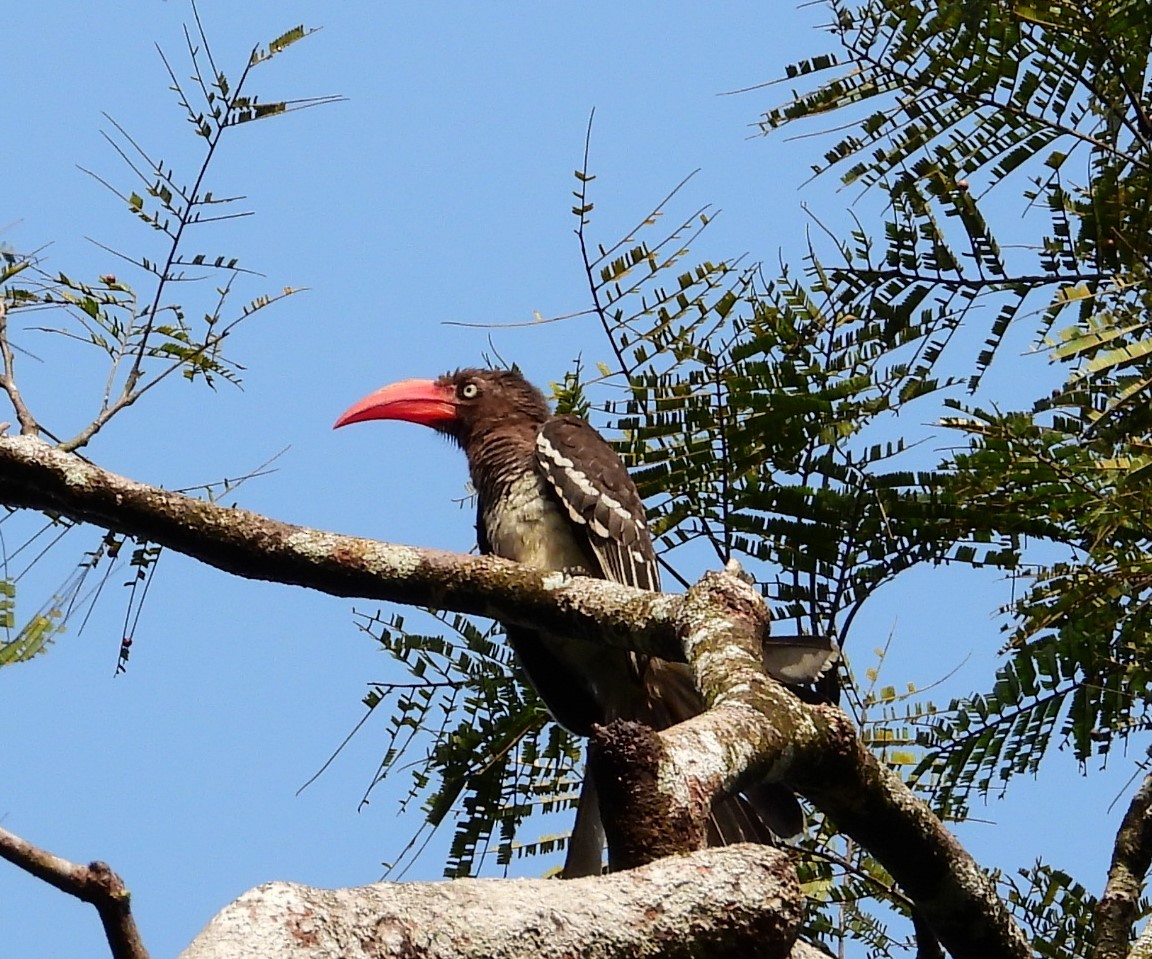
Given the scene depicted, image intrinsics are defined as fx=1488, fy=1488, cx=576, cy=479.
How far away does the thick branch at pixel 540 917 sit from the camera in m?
1.59

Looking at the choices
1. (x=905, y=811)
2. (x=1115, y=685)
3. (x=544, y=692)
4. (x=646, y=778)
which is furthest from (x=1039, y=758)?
(x=646, y=778)

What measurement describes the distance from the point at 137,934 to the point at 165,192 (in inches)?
83.0

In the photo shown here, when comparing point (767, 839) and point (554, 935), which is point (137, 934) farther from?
point (767, 839)

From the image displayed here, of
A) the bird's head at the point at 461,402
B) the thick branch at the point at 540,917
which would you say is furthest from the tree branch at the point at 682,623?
the bird's head at the point at 461,402

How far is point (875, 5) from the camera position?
4.28 m

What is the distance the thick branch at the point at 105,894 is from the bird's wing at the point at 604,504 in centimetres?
257

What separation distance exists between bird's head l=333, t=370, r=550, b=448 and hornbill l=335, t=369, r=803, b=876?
2 centimetres

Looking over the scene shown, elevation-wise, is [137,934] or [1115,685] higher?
[1115,685]

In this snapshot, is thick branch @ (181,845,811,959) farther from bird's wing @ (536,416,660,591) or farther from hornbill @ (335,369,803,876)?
bird's wing @ (536,416,660,591)

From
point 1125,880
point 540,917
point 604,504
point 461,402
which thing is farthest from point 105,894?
point 461,402

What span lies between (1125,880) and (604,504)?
2.04m

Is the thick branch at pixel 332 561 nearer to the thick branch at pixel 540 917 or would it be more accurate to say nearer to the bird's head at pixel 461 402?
the thick branch at pixel 540 917

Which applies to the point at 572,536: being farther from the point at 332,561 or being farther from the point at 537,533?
the point at 332,561

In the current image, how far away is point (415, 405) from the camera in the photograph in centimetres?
624
